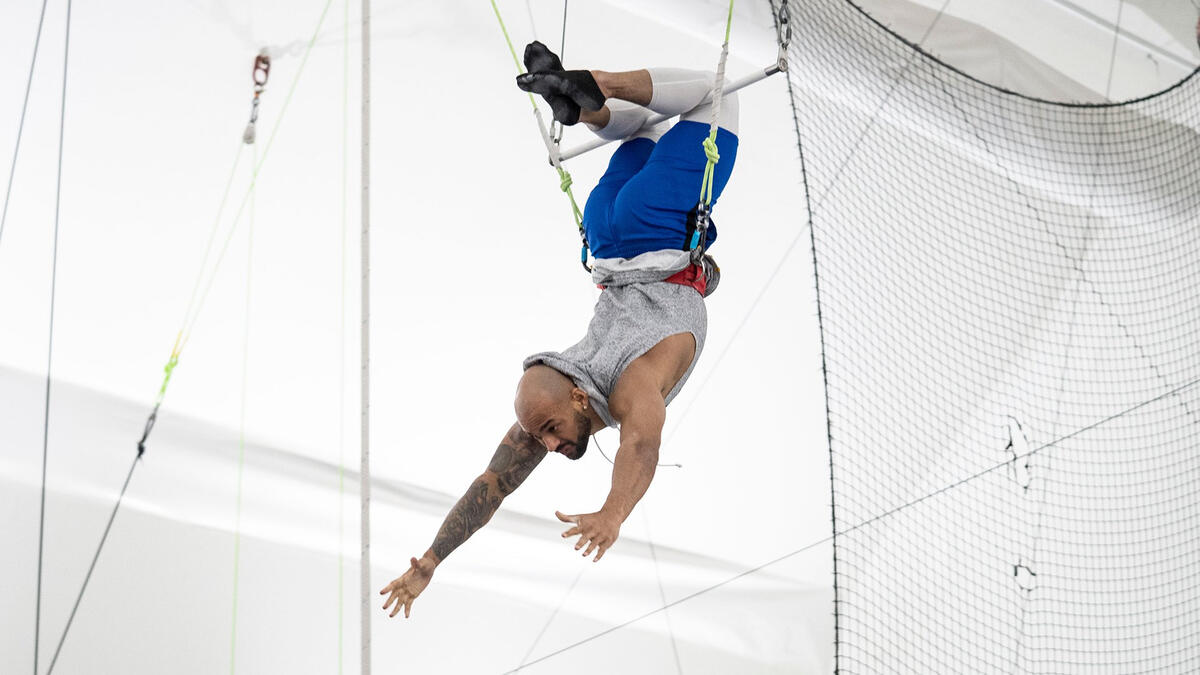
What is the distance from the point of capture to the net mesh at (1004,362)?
13.2ft

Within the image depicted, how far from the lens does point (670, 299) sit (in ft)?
6.77

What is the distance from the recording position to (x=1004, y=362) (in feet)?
14.1

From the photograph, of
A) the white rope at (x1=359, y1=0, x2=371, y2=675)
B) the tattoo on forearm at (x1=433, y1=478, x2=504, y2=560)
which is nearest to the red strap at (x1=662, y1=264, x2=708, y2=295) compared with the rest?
the tattoo on forearm at (x1=433, y1=478, x2=504, y2=560)

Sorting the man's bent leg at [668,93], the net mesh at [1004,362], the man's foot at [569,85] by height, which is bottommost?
the man's foot at [569,85]

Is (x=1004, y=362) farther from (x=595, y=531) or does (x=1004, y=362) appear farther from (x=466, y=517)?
(x=595, y=531)

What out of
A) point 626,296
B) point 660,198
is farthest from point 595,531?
point 660,198

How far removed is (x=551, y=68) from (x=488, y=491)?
77 centimetres

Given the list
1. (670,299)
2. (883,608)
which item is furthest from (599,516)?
(883,608)

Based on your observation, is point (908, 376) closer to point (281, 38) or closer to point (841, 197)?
point (841, 197)

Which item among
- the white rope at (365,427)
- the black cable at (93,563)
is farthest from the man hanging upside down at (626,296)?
the black cable at (93,563)

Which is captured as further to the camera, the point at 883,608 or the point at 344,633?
the point at 883,608

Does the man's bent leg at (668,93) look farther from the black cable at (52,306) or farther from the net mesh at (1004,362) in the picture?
the net mesh at (1004,362)

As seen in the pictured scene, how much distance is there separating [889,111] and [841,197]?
0.34 meters

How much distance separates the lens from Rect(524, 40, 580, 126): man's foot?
1.92m
